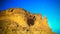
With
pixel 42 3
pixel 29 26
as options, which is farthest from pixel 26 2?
pixel 29 26

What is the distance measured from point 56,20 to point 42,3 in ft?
1.57

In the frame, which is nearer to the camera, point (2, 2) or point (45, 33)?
point (45, 33)

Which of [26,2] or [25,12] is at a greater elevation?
[26,2]

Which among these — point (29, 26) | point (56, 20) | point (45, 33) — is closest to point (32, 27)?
point (29, 26)

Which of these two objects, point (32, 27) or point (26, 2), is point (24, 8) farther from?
point (32, 27)

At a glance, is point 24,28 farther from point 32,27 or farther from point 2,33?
point 2,33

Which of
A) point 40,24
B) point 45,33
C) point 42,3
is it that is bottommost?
point 45,33

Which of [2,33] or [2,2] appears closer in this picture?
[2,33]

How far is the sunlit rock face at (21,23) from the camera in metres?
2.91

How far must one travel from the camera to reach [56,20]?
2.99 metres

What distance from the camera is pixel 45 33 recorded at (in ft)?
9.53

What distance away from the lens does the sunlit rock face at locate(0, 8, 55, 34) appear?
291 cm

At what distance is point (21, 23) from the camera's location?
294cm

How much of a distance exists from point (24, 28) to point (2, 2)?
0.78 meters
